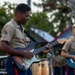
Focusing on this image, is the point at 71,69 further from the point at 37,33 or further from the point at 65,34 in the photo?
the point at 37,33

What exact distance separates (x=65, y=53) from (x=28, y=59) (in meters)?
2.41

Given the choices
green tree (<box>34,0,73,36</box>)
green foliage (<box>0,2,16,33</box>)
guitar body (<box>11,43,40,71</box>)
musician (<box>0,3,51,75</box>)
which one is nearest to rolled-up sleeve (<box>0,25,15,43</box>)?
musician (<box>0,3,51,75</box>)

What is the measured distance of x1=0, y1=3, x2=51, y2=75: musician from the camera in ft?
18.1

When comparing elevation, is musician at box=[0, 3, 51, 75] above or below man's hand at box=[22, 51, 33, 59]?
above

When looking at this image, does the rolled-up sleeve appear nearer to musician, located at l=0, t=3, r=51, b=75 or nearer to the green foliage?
musician, located at l=0, t=3, r=51, b=75

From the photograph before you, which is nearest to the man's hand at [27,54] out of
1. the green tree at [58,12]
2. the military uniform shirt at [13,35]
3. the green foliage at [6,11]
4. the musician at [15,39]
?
the musician at [15,39]

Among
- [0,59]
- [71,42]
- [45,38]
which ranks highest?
[71,42]

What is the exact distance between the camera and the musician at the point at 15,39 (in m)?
5.53

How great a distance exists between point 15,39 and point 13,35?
0.23 ft

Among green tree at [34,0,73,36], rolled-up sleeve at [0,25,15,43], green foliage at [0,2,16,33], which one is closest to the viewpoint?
rolled-up sleeve at [0,25,15,43]

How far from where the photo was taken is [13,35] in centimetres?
561

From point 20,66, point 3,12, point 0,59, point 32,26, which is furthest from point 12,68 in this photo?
point 32,26

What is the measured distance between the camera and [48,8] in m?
38.9

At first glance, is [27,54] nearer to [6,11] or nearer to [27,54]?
[27,54]
